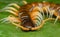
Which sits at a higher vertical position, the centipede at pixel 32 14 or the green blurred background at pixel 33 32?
the centipede at pixel 32 14

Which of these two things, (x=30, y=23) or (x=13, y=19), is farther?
(x=13, y=19)

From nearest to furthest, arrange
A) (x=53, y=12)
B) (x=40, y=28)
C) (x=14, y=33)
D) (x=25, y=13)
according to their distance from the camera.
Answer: (x=14, y=33), (x=40, y=28), (x=25, y=13), (x=53, y=12)

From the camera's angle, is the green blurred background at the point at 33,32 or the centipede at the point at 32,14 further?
the centipede at the point at 32,14

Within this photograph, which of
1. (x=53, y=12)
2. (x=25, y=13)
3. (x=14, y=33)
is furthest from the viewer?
(x=53, y=12)

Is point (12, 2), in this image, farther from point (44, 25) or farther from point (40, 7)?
point (44, 25)

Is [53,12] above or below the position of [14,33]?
above

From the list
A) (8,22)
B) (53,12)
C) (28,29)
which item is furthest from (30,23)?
(53,12)

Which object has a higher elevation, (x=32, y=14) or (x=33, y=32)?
(x=32, y=14)

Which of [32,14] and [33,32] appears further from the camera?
[32,14]
